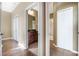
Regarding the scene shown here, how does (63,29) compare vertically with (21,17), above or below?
below

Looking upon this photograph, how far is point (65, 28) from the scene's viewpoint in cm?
198

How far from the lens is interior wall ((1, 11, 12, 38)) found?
1995 millimetres

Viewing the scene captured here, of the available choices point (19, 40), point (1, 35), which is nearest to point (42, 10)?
point (19, 40)

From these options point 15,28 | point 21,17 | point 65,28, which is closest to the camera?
point 65,28

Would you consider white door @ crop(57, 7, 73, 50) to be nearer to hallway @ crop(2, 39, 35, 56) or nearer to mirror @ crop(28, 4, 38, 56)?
mirror @ crop(28, 4, 38, 56)

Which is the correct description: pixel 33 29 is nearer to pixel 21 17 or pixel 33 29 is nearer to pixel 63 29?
pixel 21 17

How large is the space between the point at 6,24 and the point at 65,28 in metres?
1.06

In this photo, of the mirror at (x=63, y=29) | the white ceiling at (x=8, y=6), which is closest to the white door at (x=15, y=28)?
the white ceiling at (x=8, y=6)

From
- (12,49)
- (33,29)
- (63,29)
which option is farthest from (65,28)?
(12,49)

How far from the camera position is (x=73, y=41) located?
6.46ft

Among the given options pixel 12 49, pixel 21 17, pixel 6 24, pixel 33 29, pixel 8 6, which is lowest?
pixel 12 49

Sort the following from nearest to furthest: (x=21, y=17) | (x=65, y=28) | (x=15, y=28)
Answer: (x=65, y=28), (x=15, y=28), (x=21, y=17)

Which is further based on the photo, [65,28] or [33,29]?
[33,29]

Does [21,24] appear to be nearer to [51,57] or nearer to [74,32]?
[51,57]
